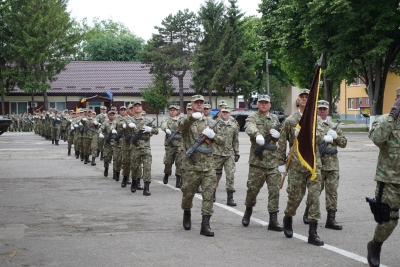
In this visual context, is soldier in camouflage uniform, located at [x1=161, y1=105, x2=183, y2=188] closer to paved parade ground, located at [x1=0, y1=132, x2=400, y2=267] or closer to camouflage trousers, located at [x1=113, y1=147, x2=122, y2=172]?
paved parade ground, located at [x1=0, y1=132, x2=400, y2=267]

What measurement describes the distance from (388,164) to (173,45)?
60.0 metres

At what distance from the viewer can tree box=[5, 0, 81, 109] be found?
205ft

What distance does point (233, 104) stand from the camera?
2990 inches

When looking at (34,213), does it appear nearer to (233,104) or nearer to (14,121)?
(14,121)

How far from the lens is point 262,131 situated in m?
10.1

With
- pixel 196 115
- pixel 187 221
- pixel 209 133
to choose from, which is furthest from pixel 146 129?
pixel 196 115

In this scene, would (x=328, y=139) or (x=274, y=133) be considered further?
(x=274, y=133)

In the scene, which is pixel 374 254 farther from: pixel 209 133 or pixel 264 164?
pixel 209 133

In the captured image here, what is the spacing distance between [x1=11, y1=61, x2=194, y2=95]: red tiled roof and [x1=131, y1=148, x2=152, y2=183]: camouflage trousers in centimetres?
5691

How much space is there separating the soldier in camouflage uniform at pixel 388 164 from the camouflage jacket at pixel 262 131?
2900mm

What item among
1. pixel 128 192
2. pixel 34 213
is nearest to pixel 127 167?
pixel 128 192

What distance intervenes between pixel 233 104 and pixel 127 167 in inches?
2411

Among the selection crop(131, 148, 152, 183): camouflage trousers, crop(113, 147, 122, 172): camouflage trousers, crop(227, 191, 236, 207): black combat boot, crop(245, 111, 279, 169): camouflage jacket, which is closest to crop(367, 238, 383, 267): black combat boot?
crop(245, 111, 279, 169): camouflage jacket

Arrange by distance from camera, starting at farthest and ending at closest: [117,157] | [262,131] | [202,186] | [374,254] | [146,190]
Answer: [117,157], [146,190], [262,131], [202,186], [374,254]
